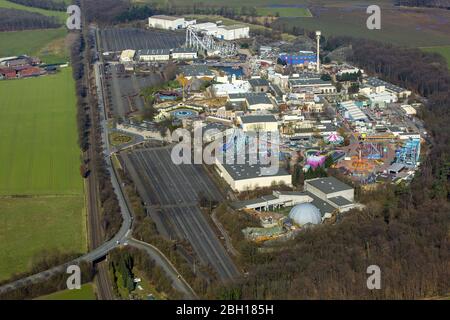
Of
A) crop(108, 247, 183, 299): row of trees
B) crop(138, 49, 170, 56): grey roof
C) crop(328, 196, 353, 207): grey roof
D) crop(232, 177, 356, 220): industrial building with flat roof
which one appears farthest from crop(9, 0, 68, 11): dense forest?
crop(108, 247, 183, 299): row of trees

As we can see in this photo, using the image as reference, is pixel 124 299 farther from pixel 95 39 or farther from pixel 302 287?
pixel 95 39

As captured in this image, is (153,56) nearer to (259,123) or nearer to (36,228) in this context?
(259,123)

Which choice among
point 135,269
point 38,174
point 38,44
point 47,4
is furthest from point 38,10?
point 135,269

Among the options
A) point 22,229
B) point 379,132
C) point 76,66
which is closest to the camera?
point 22,229

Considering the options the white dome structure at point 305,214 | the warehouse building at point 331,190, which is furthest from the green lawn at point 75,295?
the warehouse building at point 331,190

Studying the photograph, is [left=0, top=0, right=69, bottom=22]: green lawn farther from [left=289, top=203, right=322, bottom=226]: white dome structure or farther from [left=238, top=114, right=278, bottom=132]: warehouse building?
[left=289, top=203, right=322, bottom=226]: white dome structure

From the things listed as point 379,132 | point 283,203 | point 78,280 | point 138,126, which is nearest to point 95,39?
point 138,126

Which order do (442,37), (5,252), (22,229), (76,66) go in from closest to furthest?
(5,252) → (22,229) → (76,66) → (442,37)

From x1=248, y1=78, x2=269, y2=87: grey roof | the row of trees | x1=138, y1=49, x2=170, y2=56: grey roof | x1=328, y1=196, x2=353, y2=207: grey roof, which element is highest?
x1=138, y1=49, x2=170, y2=56: grey roof
